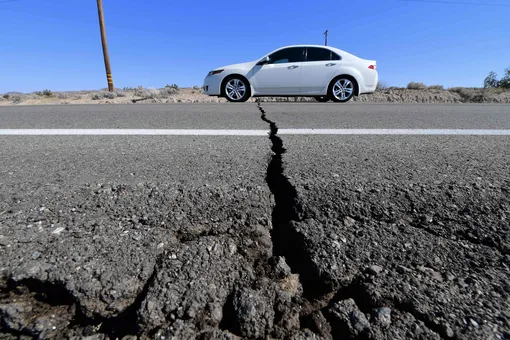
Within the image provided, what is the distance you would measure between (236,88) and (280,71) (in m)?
1.22

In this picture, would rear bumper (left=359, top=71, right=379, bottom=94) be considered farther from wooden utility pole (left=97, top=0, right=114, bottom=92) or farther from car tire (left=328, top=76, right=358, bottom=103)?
wooden utility pole (left=97, top=0, right=114, bottom=92)

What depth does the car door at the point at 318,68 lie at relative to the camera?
26.1 ft

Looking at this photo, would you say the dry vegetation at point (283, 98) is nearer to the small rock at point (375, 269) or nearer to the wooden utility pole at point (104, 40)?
the wooden utility pole at point (104, 40)

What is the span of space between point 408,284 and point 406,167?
3.81 ft

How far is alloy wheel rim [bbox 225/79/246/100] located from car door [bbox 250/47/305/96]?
1.04 ft

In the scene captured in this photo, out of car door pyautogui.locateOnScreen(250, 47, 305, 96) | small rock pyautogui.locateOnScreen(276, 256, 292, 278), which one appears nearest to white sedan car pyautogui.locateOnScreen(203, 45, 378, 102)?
car door pyautogui.locateOnScreen(250, 47, 305, 96)

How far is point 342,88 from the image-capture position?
26.6 feet

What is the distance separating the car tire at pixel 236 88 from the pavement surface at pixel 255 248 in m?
6.28

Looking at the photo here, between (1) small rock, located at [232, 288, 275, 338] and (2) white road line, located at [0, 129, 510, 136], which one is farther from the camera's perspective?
(2) white road line, located at [0, 129, 510, 136]

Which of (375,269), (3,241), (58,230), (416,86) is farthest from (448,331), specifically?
(416,86)

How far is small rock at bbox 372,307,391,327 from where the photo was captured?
33.7 inches

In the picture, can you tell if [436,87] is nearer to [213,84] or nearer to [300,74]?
[300,74]

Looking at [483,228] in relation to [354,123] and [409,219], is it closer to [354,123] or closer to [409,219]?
[409,219]

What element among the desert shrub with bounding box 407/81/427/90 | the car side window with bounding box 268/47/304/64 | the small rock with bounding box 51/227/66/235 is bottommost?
the small rock with bounding box 51/227/66/235
